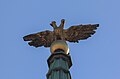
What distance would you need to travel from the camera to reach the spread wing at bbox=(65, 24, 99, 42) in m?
18.9

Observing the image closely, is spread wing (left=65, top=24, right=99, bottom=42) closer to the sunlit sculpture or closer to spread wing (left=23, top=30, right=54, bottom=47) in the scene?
the sunlit sculpture

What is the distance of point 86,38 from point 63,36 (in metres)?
1.43

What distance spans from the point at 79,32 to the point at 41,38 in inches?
66.8

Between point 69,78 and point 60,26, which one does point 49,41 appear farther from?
point 69,78

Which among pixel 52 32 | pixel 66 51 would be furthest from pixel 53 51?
pixel 52 32

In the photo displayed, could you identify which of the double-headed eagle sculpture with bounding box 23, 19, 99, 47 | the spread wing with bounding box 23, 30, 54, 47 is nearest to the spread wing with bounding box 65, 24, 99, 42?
the double-headed eagle sculpture with bounding box 23, 19, 99, 47

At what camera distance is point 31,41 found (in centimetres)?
1988

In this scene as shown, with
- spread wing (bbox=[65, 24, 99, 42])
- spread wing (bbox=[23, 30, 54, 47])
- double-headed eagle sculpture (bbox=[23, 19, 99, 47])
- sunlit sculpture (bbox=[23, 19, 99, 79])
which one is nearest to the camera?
sunlit sculpture (bbox=[23, 19, 99, 79])

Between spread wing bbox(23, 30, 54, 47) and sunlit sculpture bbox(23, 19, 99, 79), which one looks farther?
spread wing bbox(23, 30, 54, 47)

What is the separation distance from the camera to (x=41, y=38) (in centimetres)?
1917

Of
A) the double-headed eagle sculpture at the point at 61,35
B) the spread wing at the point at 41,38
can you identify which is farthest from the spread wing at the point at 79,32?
the spread wing at the point at 41,38

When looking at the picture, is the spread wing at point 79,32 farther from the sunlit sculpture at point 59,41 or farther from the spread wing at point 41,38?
the spread wing at point 41,38

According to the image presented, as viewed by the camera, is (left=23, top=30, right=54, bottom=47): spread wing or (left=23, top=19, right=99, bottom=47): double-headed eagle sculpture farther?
(left=23, top=30, right=54, bottom=47): spread wing

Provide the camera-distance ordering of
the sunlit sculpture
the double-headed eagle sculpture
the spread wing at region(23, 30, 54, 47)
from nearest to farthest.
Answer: the sunlit sculpture
the double-headed eagle sculpture
the spread wing at region(23, 30, 54, 47)
